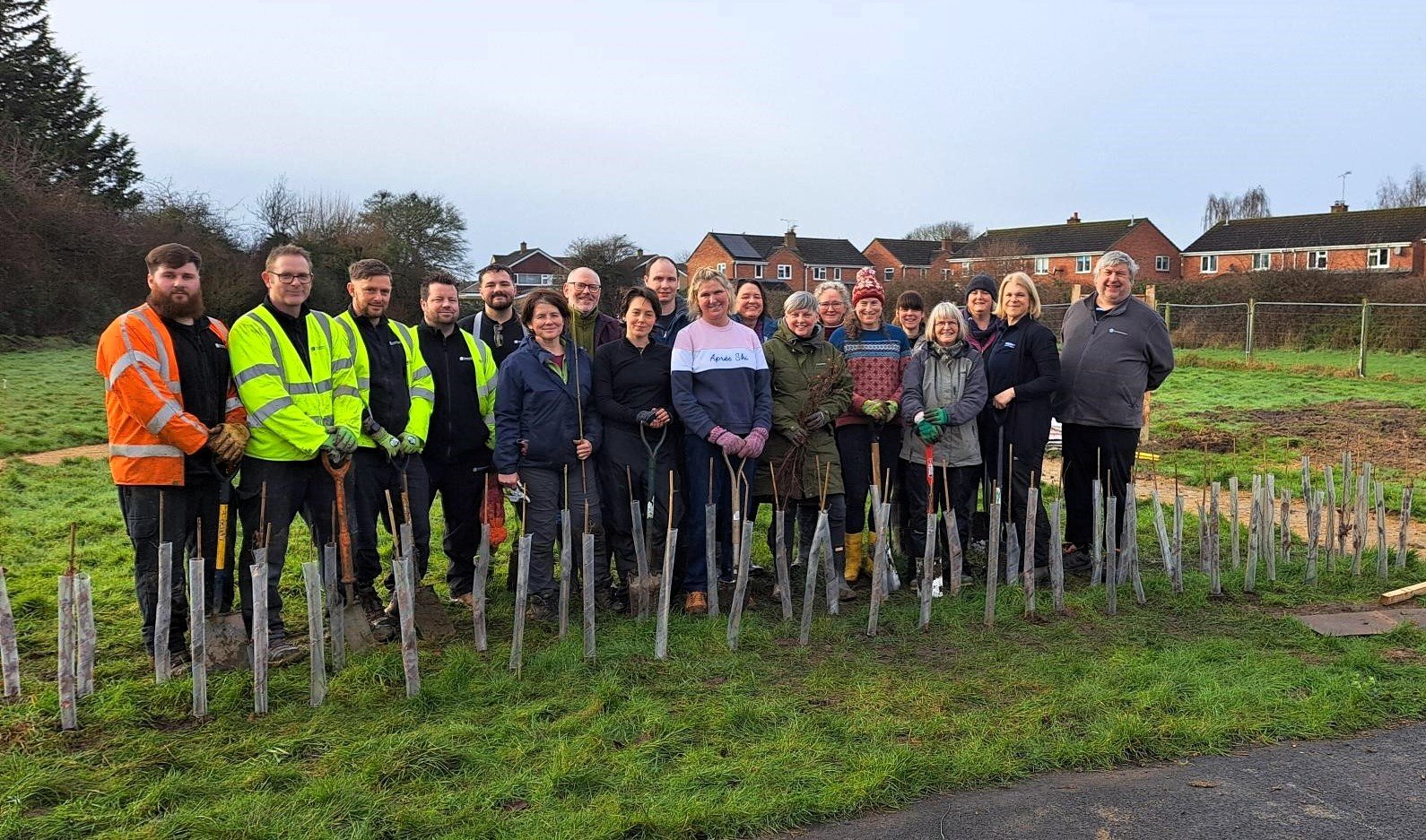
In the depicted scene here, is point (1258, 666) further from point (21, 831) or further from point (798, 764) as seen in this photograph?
point (21, 831)

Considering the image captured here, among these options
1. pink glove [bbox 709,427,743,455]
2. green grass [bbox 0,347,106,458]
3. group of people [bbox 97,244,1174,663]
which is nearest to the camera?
group of people [bbox 97,244,1174,663]

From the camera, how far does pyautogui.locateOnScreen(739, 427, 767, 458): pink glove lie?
5785 millimetres

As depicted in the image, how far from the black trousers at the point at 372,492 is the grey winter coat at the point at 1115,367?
4208 mm

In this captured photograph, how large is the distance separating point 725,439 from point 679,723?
1945mm

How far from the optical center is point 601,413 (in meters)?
5.88

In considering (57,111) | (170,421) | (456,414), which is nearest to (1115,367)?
(456,414)

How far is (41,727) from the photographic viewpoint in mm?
4145

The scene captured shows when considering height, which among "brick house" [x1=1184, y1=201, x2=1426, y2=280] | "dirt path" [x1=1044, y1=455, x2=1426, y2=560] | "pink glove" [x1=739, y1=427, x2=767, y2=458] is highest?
"brick house" [x1=1184, y1=201, x2=1426, y2=280]

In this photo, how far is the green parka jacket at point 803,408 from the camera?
19.9ft

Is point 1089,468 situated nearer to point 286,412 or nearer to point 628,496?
point 628,496

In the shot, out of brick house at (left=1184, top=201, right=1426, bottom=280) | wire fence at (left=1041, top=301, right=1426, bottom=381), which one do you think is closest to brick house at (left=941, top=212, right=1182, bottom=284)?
brick house at (left=1184, top=201, right=1426, bottom=280)

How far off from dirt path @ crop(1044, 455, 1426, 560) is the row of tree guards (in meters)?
0.17

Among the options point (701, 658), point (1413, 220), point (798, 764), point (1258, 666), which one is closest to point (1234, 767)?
point (1258, 666)

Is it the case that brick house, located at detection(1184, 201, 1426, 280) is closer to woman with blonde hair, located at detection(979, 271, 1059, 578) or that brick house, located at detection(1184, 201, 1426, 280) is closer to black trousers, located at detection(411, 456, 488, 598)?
woman with blonde hair, located at detection(979, 271, 1059, 578)
